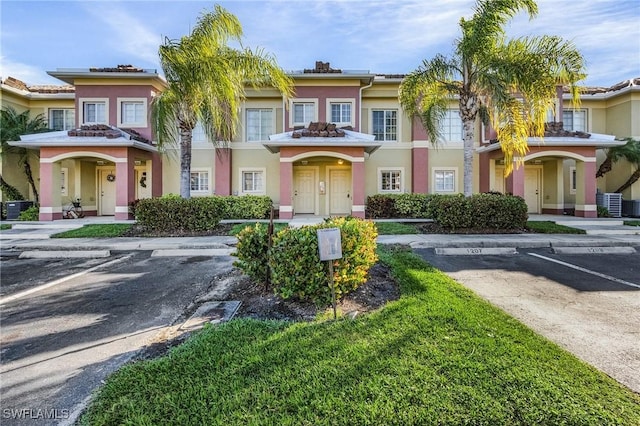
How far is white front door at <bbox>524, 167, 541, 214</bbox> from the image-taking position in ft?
63.2

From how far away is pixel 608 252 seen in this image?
931cm

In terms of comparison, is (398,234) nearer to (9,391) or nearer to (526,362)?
(526,362)

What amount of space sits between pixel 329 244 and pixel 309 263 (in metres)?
0.54

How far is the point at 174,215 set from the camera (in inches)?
487

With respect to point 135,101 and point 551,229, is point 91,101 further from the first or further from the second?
point 551,229

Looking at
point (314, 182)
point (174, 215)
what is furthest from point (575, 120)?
point (174, 215)

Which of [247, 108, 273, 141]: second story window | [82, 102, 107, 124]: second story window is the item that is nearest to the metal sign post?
[247, 108, 273, 141]: second story window

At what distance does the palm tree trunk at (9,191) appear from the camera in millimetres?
17084

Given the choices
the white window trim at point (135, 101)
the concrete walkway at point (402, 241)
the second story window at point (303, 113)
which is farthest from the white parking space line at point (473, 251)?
the white window trim at point (135, 101)

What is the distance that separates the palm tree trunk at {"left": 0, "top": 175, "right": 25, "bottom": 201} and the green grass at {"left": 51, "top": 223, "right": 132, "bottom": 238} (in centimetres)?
781

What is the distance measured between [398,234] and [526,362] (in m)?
8.92

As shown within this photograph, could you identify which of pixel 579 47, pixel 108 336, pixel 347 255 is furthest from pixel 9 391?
pixel 579 47

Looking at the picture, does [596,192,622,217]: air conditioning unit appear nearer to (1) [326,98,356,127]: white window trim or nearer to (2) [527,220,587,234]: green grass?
(2) [527,220,587,234]: green grass

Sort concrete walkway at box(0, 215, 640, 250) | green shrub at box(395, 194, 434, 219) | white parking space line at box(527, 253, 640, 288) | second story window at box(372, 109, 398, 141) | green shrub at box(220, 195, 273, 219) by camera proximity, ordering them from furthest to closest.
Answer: second story window at box(372, 109, 398, 141), green shrub at box(395, 194, 434, 219), green shrub at box(220, 195, 273, 219), concrete walkway at box(0, 215, 640, 250), white parking space line at box(527, 253, 640, 288)
